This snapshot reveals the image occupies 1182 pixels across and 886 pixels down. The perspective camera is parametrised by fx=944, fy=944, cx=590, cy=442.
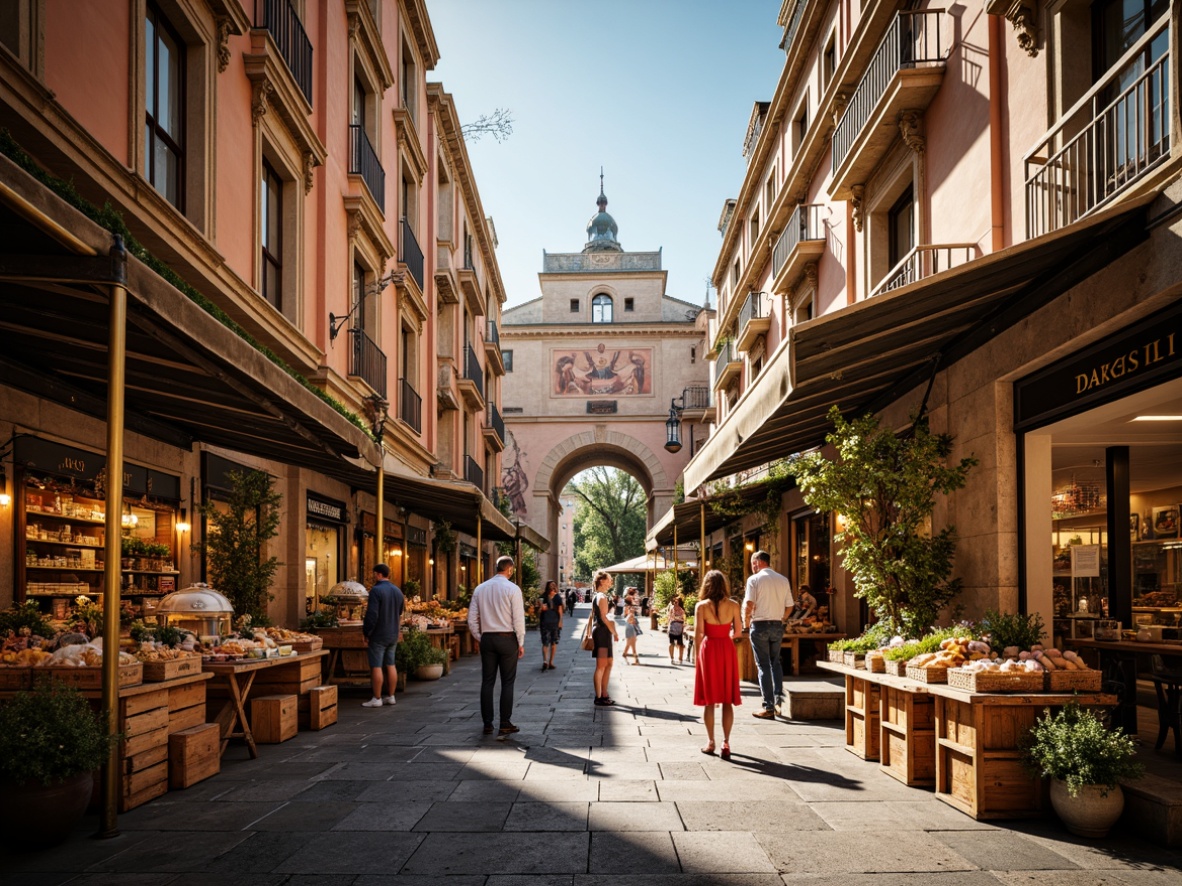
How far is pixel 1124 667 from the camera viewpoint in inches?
312

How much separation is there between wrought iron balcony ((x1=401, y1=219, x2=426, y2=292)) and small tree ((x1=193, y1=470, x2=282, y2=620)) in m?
11.1

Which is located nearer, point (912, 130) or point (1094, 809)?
point (1094, 809)

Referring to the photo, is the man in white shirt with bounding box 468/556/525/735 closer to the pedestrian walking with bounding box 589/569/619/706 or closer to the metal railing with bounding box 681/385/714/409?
the pedestrian walking with bounding box 589/569/619/706

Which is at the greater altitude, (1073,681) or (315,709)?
(1073,681)

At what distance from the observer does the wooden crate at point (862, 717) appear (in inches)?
320

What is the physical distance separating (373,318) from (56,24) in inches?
442

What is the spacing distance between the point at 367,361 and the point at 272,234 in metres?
4.45

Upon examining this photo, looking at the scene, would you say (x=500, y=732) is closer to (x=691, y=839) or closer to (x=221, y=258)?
(x=691, y=839)

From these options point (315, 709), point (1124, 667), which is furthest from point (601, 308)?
point (1124, 667)

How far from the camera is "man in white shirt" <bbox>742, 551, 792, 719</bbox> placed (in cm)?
1072

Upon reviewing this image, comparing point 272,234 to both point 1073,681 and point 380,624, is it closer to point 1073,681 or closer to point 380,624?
point 380,624

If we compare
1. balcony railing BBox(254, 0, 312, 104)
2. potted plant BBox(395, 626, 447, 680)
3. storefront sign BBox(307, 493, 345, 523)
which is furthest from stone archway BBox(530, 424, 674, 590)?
balcony railing BBox(254, 0, 312, 104)

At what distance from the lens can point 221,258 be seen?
36.5ft

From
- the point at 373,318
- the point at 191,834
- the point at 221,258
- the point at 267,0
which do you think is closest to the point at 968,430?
the point at 191,834
